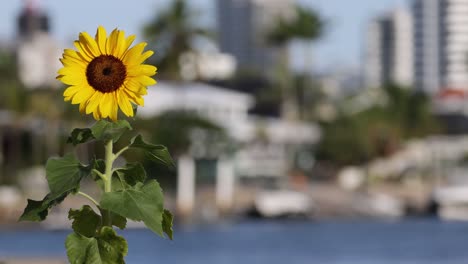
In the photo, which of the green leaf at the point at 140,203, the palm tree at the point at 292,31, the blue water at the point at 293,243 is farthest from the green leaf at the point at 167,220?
the palm tree at the point at 292,31

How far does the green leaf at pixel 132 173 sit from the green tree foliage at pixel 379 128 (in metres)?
95.9

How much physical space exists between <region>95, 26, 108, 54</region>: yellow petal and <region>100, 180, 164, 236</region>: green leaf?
0.57 meters

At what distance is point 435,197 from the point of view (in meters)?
91.5

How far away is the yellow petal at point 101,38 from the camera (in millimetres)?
5434

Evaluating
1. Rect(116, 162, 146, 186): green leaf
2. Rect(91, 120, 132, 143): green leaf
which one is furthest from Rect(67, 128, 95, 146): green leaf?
Rect(116, 162, 146, 186): green leaf

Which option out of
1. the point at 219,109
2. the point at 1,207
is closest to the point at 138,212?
the point at 1,207

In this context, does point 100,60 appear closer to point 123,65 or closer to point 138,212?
point 123,65

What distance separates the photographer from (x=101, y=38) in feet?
17.9

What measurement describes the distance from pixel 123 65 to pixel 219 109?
3742 inches

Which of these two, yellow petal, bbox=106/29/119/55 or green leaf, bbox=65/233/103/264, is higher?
yellow petal, bbox=106/29/119/55

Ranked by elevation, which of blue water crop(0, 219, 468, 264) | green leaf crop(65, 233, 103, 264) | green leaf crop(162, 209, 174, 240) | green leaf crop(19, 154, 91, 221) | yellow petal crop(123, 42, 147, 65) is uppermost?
blue water crop(0, 219, 468, 264)

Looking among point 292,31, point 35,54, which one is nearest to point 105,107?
point 292,31

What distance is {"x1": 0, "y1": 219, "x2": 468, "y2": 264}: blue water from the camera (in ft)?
202

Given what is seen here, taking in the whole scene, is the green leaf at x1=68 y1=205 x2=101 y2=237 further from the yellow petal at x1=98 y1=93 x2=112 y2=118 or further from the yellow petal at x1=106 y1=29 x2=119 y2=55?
the yellow petal at x1=106 y1=29 x2=119 y2=55
